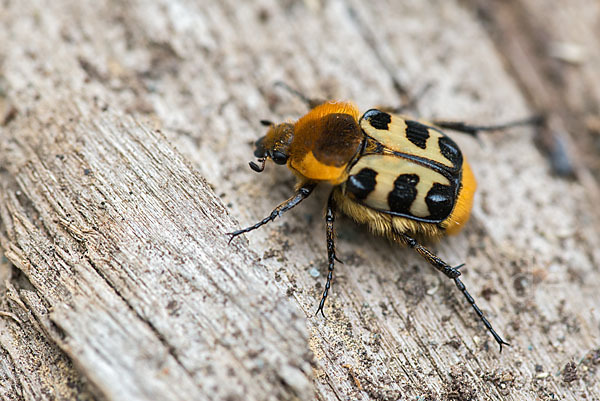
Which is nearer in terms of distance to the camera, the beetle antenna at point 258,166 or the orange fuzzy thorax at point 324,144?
the orange fuzzy thorax at point 324,144

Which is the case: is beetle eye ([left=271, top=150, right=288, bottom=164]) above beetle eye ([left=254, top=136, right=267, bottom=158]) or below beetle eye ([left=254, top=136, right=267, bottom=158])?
below

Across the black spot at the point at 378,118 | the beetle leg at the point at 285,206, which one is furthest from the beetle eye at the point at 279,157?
the black spot at the point at 378,118

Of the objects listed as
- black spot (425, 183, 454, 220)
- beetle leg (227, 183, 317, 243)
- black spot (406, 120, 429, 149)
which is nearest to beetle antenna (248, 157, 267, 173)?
beetle leg (227, 183, 317, 243)

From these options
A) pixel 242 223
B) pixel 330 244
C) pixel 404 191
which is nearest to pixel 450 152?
pixel 404 191

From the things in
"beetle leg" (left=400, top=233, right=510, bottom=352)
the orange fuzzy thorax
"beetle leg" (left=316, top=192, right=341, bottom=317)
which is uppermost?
the orange fuzzy thorax

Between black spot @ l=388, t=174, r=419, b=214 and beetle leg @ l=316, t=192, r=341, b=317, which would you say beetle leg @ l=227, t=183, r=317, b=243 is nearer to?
beetle leg @ l=316, t=192, r=341, b=317

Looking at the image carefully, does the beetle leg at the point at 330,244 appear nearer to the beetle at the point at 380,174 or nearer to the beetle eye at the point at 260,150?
the beetle at the point at 380,174
